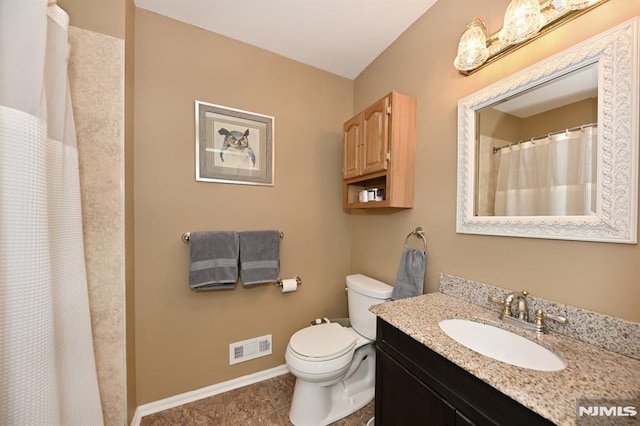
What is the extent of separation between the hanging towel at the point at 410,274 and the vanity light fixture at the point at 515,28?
1.02m

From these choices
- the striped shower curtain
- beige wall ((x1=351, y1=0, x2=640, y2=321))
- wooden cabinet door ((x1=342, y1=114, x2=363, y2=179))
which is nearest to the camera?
the striped shower curtain

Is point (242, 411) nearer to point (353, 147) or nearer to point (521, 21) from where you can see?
point (353, 147)

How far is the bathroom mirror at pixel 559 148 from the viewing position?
728 millimetres

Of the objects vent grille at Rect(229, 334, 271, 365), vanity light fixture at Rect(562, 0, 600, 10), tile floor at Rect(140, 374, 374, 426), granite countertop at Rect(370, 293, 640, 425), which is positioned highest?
vanity light fixture at Rect(562, 0, 600, 10)

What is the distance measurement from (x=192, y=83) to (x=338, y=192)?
1.34 meters

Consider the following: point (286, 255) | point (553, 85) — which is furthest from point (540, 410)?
point (286, 255)

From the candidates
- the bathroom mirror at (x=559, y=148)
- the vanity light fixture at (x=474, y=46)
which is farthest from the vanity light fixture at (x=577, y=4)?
the vanity light fixture at (x=474, y=46)

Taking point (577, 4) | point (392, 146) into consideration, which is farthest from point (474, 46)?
point (392, 146)

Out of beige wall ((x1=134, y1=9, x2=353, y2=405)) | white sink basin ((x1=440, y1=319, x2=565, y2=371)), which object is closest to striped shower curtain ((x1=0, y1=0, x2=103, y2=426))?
beige wall ((x1=134, y1=9, x2=353, y2=405))

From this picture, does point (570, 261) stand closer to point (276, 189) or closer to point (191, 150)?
point (276, 189)

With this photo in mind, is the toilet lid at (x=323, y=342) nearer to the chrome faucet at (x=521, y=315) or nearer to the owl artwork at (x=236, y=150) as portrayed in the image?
the chrome faucet at (x=521, y=315)

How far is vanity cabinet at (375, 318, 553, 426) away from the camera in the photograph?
62 centimetres

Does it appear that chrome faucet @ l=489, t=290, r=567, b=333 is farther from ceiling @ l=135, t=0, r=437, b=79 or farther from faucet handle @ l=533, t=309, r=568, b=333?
ceiling @ l=135, t=0, r=437, b=79

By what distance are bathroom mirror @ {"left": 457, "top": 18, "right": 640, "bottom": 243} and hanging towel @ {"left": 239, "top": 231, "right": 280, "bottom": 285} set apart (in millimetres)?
1207
